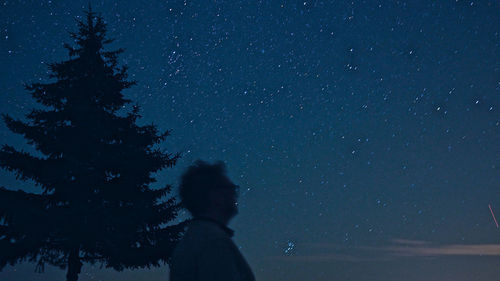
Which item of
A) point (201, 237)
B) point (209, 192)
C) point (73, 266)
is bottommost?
point (201, 237)

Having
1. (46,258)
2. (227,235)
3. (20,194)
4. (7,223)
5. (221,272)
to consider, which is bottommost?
(221,272)

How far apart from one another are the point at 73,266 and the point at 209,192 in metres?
11.9

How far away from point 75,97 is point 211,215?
41.1 feet

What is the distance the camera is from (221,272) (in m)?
2.22

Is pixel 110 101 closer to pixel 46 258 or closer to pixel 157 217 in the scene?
pixel 157 217

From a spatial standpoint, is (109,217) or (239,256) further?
(109,217)

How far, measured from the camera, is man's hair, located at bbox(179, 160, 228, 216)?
261 centimetres

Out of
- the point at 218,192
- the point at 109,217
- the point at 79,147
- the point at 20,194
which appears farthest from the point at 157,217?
the point at 218,192

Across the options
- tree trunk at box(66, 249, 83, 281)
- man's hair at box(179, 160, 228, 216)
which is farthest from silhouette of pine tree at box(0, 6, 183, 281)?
man's hair at box(179, 160, 228, 216)

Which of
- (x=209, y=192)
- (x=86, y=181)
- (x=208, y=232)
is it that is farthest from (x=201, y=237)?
(x=86, y=181)

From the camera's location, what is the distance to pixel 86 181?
12.4m

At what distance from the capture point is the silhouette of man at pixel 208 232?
2.25 meters

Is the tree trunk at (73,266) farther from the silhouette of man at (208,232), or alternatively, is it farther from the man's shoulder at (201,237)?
the man's shoulder at (201,237)

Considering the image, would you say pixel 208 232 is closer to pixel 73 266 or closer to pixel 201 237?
pixel 201 237
